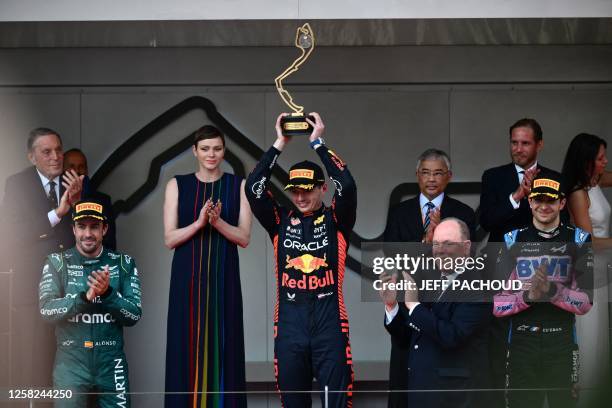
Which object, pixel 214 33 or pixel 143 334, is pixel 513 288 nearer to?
pixel 214 33

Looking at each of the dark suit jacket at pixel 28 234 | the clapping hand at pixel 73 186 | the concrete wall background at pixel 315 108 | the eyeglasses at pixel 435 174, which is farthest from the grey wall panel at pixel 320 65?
the eyeglasses at pixel 435 174

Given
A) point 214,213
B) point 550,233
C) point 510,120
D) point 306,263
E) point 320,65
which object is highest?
point 320,65

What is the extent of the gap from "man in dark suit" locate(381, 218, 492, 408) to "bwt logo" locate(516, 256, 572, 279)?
0.84ft

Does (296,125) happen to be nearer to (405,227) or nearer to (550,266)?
(405,227)

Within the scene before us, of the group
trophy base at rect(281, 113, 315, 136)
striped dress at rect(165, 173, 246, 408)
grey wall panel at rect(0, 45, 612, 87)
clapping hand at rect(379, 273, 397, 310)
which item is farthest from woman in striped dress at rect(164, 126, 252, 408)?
grey wall panel at rect(0, 45, 612, 87)

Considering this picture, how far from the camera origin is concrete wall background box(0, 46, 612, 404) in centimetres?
554

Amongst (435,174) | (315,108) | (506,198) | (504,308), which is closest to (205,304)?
(435,174)

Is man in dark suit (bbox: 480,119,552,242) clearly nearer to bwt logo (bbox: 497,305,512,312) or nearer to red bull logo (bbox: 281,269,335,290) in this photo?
bwt logo (bbox: 497,305,512,312)

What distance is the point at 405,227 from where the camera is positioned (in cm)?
453

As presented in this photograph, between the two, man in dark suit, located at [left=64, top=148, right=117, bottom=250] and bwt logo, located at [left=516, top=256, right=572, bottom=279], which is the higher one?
man in dark suit, located at [left=64, top=148, right=117, bottom=250]

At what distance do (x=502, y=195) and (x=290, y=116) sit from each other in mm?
1105

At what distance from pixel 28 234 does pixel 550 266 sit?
241 centimetres

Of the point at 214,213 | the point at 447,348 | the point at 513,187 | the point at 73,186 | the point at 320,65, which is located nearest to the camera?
the point at 447,348

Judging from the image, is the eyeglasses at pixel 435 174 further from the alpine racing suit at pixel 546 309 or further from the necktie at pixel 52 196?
the necktie at pixel 52 196
